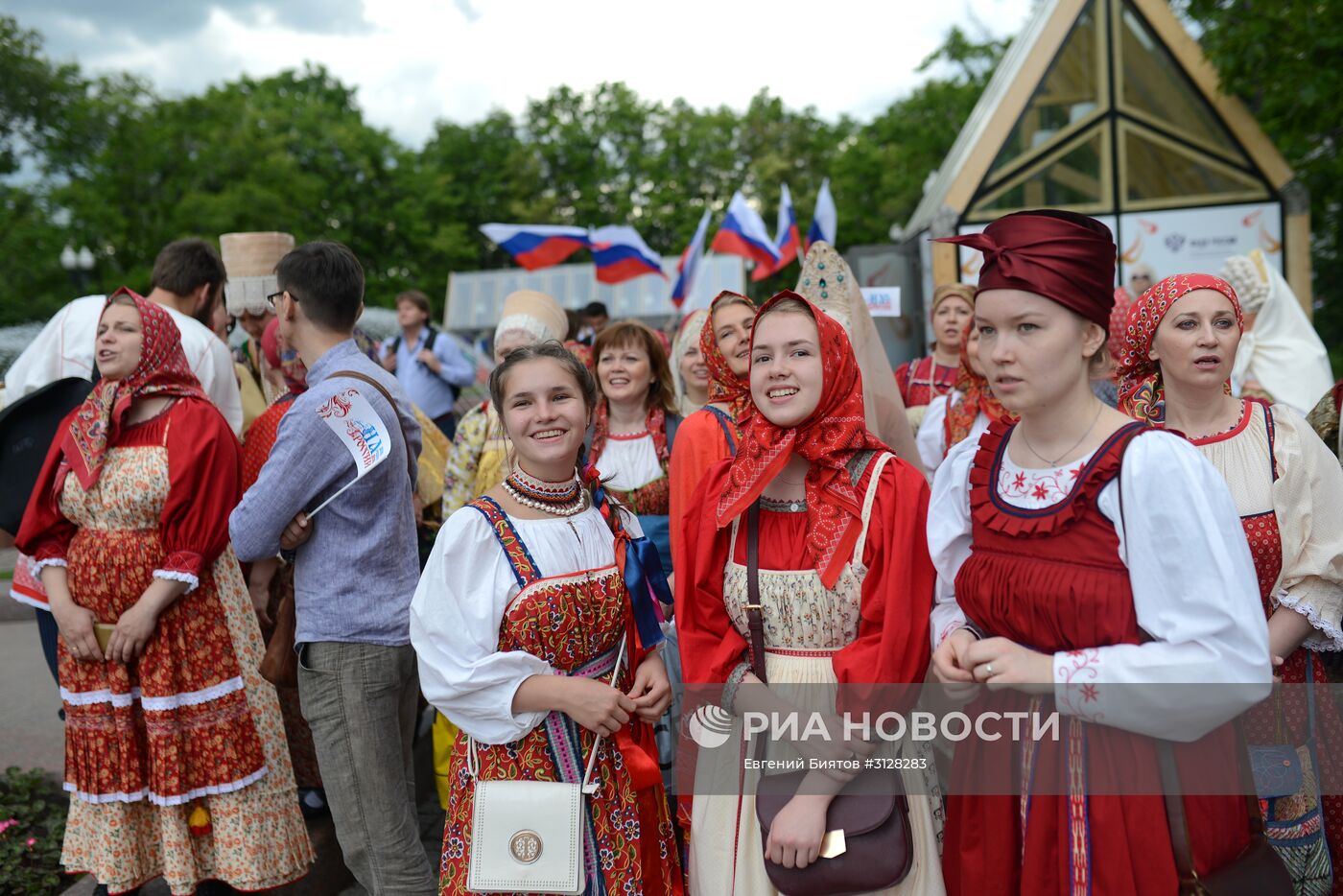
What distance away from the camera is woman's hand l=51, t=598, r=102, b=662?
3355 millimetres

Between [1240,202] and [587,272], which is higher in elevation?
[587,272]

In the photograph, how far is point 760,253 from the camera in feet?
32.9

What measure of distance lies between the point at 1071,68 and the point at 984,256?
41.0 ft

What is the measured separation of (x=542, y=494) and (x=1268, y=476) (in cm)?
203

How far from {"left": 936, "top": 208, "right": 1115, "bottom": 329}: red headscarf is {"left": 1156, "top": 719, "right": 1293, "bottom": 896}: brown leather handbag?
888 millimetres

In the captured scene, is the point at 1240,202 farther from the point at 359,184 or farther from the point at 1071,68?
the point at 359,184

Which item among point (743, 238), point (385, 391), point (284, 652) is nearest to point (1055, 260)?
point (385, 391)

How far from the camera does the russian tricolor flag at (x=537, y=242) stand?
32.0 ft

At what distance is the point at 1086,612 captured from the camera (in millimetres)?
1896

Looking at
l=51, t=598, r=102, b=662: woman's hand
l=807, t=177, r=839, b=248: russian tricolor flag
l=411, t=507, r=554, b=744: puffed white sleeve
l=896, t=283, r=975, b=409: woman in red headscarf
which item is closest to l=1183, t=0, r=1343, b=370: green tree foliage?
l=807, t=177, r=839, b=248: russian tricolor flag

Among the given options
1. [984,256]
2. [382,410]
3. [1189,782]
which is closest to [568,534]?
[382,410]

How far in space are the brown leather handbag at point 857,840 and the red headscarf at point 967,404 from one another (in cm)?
287

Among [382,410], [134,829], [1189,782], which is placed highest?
[382,410]

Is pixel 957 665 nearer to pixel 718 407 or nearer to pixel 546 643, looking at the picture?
pixel 546 643
